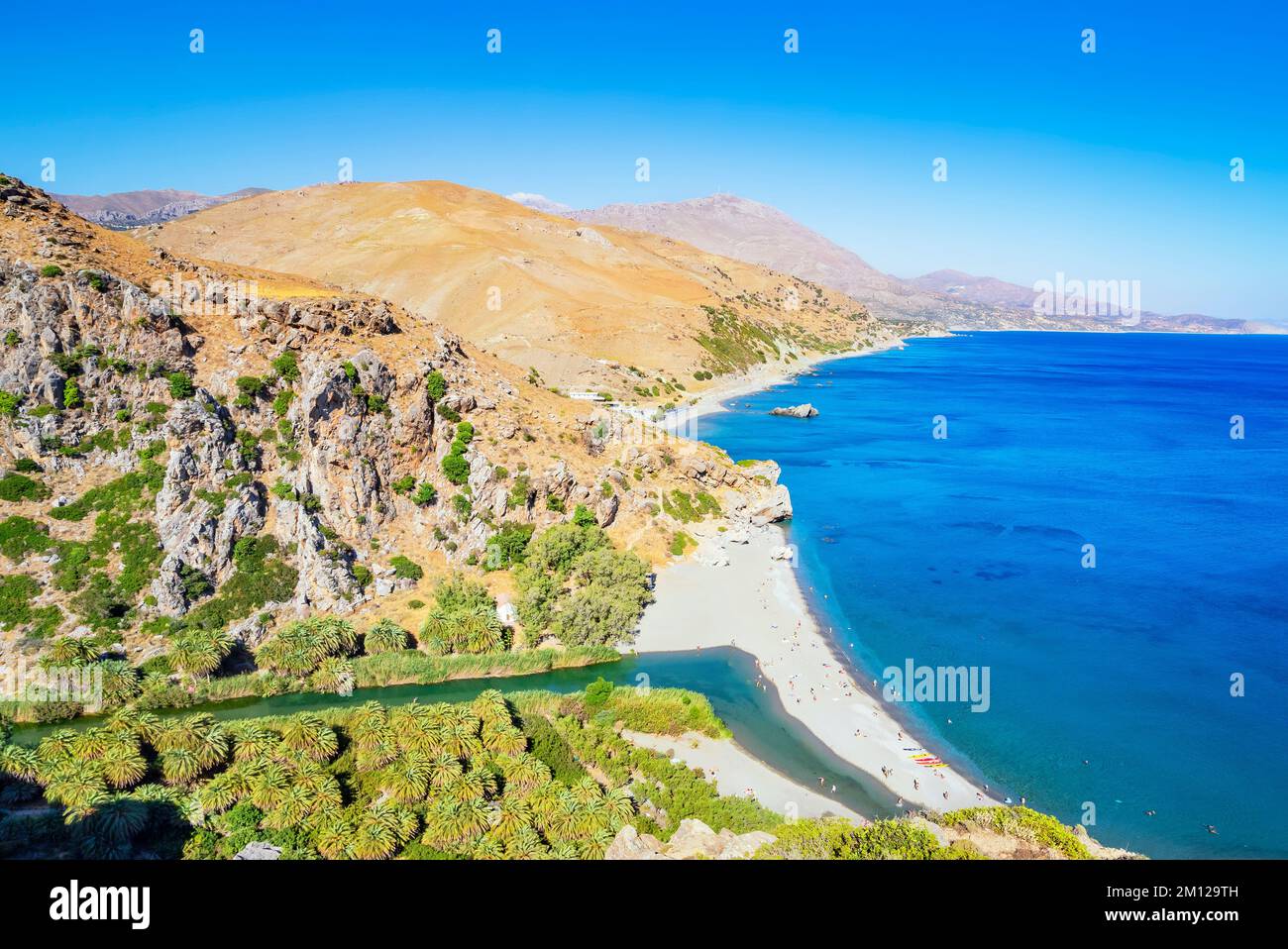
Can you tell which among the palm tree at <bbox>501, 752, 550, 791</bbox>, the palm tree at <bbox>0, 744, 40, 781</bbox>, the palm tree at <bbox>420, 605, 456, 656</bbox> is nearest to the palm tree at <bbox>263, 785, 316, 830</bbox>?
the palm tree at <bbox>501, 752, 550, 791</bbox>

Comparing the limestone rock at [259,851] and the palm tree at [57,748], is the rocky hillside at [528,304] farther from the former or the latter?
the limestone rock at [259,851]

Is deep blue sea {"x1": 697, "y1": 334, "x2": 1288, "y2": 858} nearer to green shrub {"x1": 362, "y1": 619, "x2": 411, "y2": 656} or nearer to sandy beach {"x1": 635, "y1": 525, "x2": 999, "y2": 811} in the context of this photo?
sandy beach {"x1": 635, "y1": 525, "x2": 999, "y2": 811}

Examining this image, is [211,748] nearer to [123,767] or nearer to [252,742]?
[252,742]

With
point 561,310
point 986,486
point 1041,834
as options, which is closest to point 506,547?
point 1041,834

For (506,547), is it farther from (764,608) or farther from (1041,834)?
(1041,834)

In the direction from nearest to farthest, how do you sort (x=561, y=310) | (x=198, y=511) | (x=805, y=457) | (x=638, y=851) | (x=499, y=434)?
1. (x=638, y=851)
2. (x=198, y=511)
3. (x=499, y=434)
4. (x=805, y=457)
5. (x=561, y=310)

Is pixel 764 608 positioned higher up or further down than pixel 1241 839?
higher up

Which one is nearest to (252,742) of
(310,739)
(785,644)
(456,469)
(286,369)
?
(310,739)

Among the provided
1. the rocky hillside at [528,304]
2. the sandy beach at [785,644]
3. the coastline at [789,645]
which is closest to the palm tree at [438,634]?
the coastline at [789,645]
